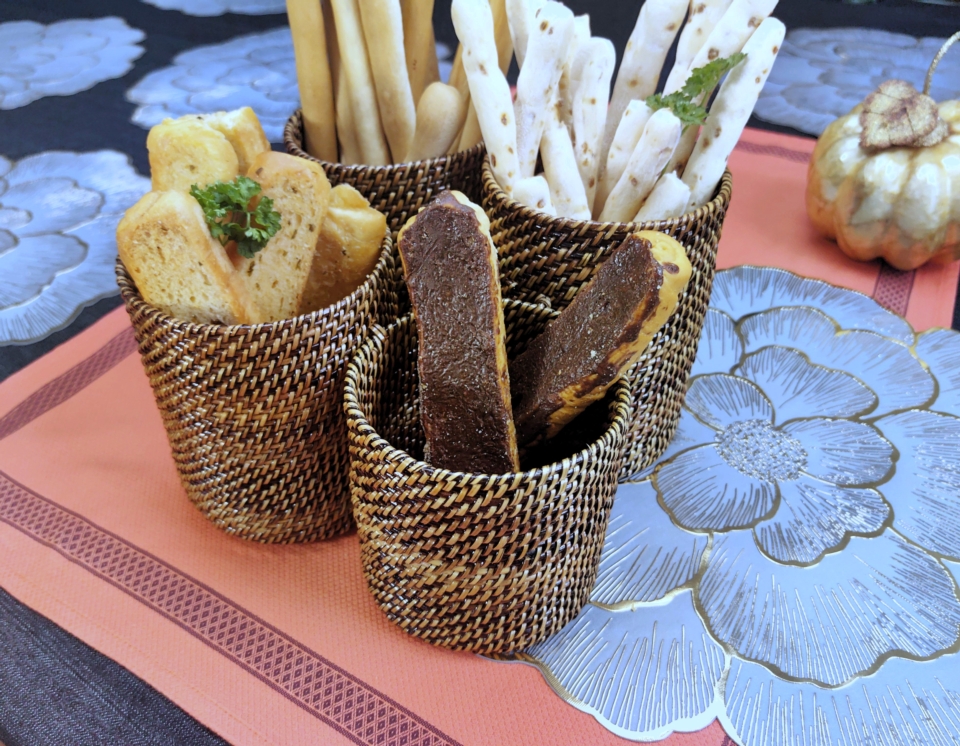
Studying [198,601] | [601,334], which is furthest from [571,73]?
[198,601]

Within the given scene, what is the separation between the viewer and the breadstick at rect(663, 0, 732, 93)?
0.58m

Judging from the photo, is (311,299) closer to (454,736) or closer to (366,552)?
(366,552)

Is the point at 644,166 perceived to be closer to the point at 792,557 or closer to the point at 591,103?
the point at 591,103

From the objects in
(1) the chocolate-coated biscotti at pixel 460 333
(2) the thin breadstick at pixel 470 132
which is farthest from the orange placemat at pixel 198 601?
(2) the thin breadstick at pixel 470 132

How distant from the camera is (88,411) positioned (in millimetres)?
683

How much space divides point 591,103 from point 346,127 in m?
0.22

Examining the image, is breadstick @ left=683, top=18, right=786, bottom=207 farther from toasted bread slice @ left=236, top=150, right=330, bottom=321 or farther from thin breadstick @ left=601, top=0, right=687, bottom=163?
toasted bread slice @ left=236, top=150, right=330, bottom=321

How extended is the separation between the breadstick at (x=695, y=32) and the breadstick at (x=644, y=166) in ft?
0.22

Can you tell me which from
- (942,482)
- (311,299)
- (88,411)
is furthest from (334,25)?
(942,482)

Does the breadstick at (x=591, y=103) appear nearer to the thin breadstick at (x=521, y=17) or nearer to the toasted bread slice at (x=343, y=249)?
the thin breadstick at (x=521, y=17)

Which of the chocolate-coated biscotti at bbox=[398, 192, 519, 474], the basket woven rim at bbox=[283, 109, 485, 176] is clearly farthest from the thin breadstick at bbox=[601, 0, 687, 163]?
the chocolate-coated biscotti at bbox=[398, 192, 519, 474]

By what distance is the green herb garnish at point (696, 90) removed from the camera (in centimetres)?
53

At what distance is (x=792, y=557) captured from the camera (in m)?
0.56

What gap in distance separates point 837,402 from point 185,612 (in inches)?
Answer: 23.0
